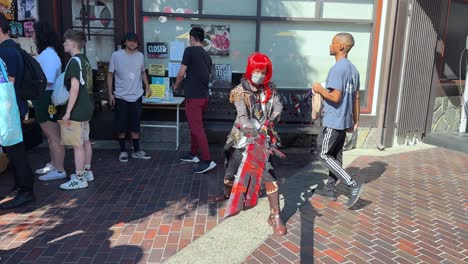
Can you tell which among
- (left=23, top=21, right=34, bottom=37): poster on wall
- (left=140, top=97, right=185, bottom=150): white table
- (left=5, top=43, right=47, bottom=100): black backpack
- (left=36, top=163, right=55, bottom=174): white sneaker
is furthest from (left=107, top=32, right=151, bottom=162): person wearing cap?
(left=23, top=21, right=34, bottom=37): poster on wall

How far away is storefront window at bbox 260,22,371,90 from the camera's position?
679 centimetres

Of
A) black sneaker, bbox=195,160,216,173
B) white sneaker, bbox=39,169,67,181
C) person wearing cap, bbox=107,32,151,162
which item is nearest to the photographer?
white sneaker, bbox=39,169,67,181

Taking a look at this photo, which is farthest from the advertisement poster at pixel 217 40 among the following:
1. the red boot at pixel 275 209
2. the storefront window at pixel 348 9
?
the red boot at pixel 275 209

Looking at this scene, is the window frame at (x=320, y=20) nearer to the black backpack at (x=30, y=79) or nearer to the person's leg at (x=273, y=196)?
the black backpack at (x=30, y=79)

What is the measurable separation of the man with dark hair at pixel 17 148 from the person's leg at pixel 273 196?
96.9 inches

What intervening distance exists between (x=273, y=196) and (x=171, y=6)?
13.5ft

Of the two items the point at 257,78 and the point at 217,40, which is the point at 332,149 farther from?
the point at 217,40

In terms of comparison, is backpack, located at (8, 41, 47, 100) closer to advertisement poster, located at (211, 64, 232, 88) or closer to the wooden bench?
the wooden bench

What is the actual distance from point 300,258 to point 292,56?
429 cm

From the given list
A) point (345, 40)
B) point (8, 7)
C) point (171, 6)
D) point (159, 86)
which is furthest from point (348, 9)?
point (8, 7)

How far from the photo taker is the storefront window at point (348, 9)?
22.1ft

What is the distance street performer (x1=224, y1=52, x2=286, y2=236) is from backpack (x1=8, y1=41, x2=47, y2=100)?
2044 millimetres

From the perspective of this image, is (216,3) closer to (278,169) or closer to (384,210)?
(278,169)

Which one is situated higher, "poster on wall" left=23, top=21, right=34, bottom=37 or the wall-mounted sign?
"poster on wall" left=23, top=21, right=34, bottom=37
